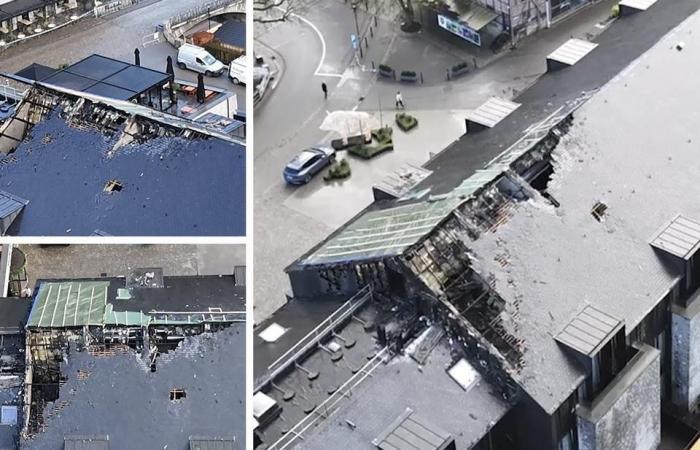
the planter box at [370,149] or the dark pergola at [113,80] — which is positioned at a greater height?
the dark pergola at [113,80]

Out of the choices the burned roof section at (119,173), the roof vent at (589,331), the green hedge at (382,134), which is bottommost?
the green hedge at (382,134)

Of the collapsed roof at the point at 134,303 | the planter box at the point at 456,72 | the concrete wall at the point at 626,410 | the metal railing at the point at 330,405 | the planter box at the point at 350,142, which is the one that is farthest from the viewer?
the planter box at the point at 456,72

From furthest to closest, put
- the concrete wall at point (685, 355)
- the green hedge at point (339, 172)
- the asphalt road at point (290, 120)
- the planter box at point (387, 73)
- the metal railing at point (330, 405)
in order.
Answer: the planter box at point (387, 73) < the green hedge at point (339, 172) < the asphalt road at point (290, 120) < the concrete wall at point (685, 355) < the metal railing at point (330, 405)

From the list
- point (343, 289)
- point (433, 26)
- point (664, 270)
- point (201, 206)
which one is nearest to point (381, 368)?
point (343, 289)

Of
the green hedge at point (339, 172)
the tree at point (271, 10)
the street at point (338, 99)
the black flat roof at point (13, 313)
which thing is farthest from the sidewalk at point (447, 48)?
the black flat roof at point (13, 313)

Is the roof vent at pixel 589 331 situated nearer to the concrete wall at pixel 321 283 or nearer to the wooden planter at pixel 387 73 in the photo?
the concrete wall at pixel 321 283

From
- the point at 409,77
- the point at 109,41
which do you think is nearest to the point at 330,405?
the point at 109,41

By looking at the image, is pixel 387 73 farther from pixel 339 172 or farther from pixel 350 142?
pixel 339 172
